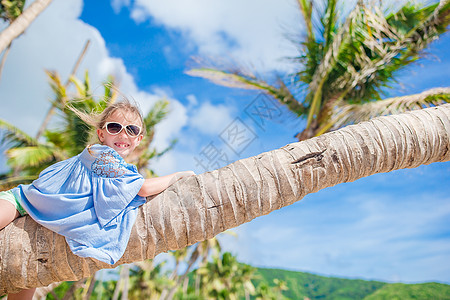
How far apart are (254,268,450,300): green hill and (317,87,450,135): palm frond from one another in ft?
104

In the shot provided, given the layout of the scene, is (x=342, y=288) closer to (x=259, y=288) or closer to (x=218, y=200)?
(x=259, y=288)

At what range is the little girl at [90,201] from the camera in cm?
208

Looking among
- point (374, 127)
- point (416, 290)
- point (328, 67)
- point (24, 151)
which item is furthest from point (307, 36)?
point (416, 290)

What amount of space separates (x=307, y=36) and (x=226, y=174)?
7.98 m

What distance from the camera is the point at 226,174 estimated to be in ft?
7.36

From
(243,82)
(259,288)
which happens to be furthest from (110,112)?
(259,288)

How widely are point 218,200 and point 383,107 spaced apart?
6.78 m

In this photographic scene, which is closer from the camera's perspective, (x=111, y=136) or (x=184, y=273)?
(x=111, y=136)

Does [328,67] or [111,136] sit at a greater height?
[328,67]

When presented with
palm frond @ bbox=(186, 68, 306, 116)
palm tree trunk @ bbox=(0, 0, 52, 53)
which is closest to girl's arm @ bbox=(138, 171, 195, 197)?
palm frond @ bbox=(186, 68, 306, 116)

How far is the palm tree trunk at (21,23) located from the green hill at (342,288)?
3392 centimetres

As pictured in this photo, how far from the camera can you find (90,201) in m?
2.19

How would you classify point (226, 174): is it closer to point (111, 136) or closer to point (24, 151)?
point (111, 136)

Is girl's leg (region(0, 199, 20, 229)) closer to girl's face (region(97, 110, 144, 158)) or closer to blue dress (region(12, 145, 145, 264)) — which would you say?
blue dress (region(12, 145, 145, 264))
